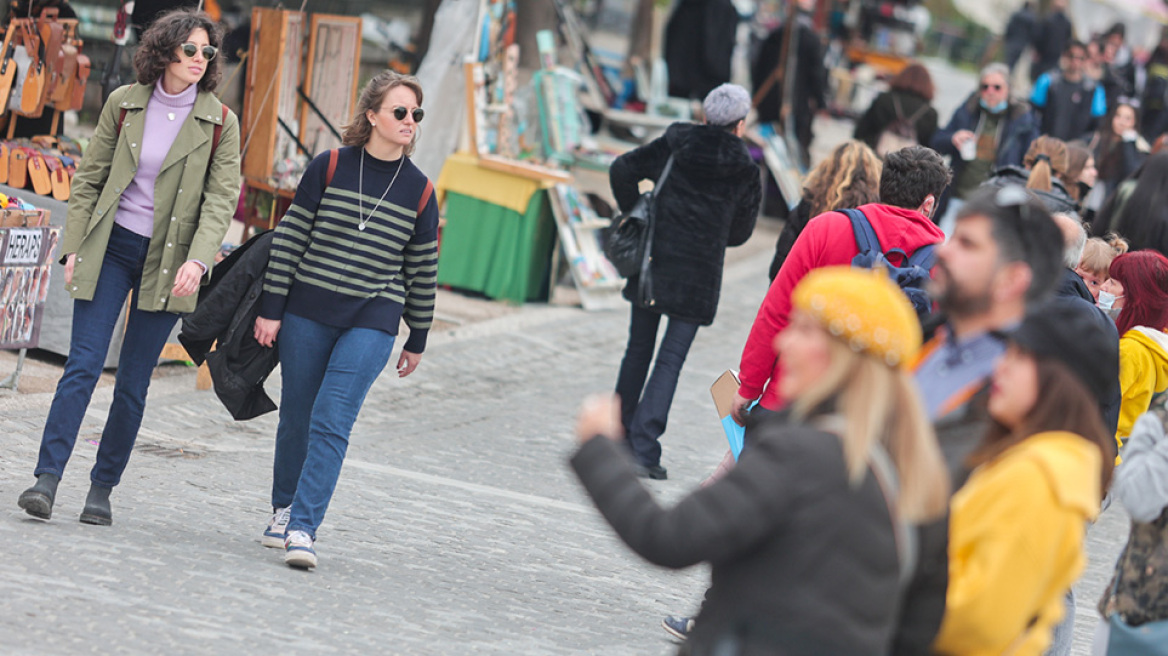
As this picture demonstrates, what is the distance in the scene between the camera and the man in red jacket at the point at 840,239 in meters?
5.33

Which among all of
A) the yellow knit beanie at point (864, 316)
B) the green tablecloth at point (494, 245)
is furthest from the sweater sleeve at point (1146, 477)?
the green tablecloth at point (494, 245)

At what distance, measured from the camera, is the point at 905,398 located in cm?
256

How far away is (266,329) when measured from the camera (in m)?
5.31

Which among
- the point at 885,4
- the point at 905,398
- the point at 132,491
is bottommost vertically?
the point at 132,491

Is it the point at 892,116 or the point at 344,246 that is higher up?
the point at 892,116

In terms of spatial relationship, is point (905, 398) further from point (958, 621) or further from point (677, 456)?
point (677, 456)

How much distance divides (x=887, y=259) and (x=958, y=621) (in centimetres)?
283

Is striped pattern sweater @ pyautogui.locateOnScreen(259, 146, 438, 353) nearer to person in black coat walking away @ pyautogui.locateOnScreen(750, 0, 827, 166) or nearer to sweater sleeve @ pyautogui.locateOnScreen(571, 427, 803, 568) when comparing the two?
sweater sleeve @ pyautogui.locateOnScreen(571, 427, 803, 568)

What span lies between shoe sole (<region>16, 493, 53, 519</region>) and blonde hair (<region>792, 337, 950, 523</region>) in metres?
3.60

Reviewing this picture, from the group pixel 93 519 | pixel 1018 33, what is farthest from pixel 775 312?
pixel 1018 33

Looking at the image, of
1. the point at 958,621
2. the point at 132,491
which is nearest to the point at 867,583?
the point at 958,621

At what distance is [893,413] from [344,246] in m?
3.07

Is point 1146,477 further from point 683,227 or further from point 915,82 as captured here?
point 915,82

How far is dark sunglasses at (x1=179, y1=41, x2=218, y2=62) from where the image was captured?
5379 mm
